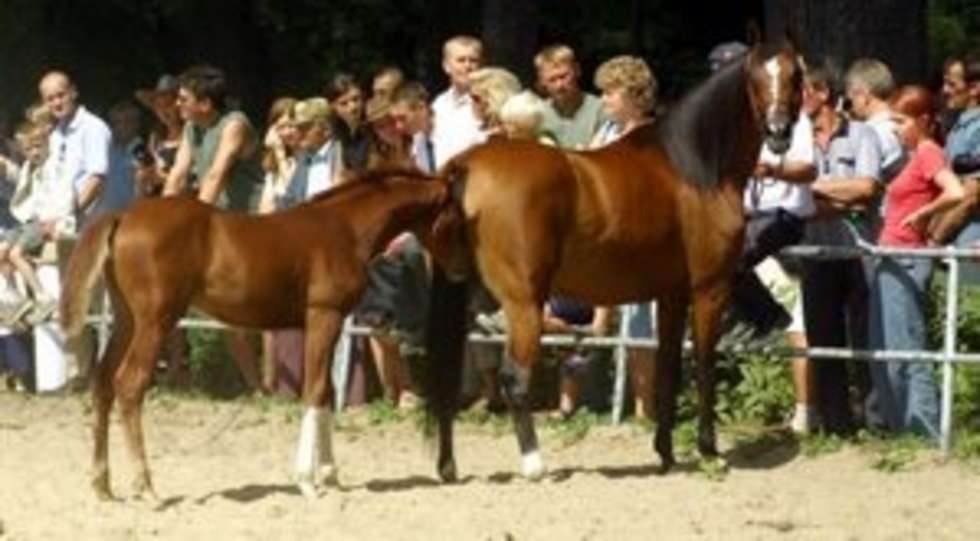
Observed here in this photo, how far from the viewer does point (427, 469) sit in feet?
38.1

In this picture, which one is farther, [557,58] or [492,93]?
[557,58]

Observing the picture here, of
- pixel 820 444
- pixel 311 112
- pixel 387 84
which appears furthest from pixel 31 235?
pixel 820 444

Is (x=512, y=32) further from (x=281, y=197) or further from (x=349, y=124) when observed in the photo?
(x=281, y=197)

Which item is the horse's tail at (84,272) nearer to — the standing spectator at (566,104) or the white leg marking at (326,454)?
the white leg marking at (326,454)

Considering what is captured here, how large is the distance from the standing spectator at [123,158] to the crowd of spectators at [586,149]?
0.29ft

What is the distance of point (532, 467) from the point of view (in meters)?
11.0

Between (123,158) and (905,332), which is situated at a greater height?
(123,158)

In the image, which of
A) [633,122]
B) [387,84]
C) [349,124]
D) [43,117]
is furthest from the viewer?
[43,117]

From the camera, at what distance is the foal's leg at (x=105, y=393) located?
10508 mm

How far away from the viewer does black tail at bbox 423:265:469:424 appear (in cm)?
1098

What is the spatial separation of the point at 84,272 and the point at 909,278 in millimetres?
4132

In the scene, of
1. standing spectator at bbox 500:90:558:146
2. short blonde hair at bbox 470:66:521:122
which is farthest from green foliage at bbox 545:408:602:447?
short blonde hair at bbox 470:66:521:122

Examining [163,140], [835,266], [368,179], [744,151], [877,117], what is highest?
[163,140]

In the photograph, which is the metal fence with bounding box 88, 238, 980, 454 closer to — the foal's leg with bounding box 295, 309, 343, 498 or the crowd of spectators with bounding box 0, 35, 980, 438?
the crowd of spectators with bounding box 0, 35, 980, 438
